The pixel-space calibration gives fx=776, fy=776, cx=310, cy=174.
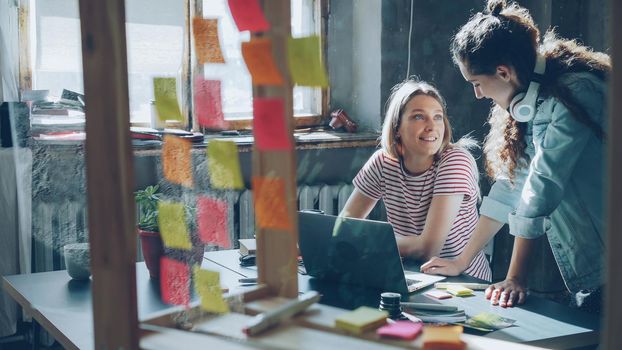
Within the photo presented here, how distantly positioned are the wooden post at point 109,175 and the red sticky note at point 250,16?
0.13 m

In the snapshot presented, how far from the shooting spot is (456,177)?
250 centimetres

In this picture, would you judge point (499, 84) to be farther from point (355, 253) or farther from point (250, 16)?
point (250, 16)

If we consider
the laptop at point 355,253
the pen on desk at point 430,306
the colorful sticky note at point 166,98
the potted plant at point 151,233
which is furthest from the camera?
the potted plant at point 151,233

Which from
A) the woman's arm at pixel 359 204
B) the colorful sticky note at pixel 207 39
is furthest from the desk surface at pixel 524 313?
the woman's arm at pixel 359 204

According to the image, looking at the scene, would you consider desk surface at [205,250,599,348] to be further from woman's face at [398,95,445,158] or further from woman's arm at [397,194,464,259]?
woman's face at [398,95,445,158]

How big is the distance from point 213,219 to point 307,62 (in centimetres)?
27

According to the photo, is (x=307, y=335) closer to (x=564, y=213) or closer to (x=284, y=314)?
(x=284, y=314)

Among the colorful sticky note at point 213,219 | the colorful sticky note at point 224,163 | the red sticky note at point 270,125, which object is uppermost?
the red sticky note at point 270,125

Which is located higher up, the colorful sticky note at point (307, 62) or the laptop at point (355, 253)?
the colorful sticky note at point (307, 62)

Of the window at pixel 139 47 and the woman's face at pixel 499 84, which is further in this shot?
the window at pixel 139 47

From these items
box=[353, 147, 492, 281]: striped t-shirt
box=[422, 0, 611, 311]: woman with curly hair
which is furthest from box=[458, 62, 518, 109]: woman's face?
box=[353, 147, 492, 281]: striped t-shirt

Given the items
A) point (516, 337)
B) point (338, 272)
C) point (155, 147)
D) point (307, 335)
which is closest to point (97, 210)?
point (307, 335)

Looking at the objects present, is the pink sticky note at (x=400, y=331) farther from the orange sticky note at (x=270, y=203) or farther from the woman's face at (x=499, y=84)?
the woman's face at (x=499, y=84)

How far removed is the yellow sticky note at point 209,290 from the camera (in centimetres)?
94
